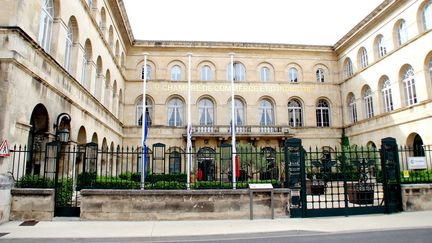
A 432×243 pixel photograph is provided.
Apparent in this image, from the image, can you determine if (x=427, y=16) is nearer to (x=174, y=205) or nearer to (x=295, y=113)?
(x=295, y=113)

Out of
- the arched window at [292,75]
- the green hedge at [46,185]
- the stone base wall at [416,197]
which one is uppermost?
the arched window at [292,75]

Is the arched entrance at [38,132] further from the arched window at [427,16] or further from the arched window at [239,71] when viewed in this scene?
the arched window at [427,16]

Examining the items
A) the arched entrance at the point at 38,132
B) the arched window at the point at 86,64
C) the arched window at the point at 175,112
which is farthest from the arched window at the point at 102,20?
the arched entrance at the point at 38,132

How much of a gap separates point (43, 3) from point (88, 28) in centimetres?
503

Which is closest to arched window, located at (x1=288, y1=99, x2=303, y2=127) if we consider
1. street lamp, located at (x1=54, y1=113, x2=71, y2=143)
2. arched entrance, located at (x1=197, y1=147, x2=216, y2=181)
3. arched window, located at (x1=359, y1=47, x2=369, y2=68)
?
arched window, located at (x1=359, y1=47, x2=369, y2=68)

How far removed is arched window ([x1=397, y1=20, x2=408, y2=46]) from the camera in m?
23.3

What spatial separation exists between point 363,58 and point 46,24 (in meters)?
24.8

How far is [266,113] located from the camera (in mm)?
31359

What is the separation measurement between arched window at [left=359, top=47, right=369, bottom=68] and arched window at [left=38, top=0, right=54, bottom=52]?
79.2 feet

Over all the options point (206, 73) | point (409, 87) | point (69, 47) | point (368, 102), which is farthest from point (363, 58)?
point (69, 47)

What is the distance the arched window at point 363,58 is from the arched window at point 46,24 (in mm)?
24141

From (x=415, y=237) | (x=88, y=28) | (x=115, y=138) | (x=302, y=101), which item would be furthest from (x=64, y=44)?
(x=302, y=101)

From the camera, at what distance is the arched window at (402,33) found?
23312 mm

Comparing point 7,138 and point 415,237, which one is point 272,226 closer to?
point 415,237
